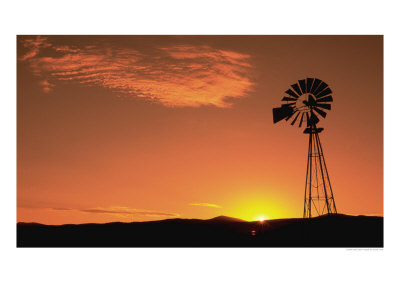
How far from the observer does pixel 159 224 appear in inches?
1001

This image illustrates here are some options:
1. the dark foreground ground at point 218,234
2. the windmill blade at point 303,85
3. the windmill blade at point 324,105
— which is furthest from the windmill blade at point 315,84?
the dark foreground ground at point 218,234

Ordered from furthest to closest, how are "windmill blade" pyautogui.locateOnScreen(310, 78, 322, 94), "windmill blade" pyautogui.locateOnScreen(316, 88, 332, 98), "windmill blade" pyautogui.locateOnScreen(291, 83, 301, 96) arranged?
"windmill blade" pyautogui.locateOnScreen(291, 83, 301, 96), "windmill blade" pyautogui.locateOnScreen(316, 88, 332, 98), "windmill blade" pyautogui.locateOnScreen(310, 78, 322, 94)

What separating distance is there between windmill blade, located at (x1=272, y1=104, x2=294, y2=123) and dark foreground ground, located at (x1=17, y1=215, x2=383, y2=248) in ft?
13.8

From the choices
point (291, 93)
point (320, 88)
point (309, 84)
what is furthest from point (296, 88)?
point (320, 88)

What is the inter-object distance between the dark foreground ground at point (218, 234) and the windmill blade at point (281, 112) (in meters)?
4.21

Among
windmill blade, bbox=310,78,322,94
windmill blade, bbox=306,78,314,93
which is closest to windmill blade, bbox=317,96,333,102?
windmill blade, bbox=310,78,322,94

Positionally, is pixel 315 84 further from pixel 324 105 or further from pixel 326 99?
pixel 324 105

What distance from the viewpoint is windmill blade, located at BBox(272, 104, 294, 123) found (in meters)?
20.0

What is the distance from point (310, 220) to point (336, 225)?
1.27m

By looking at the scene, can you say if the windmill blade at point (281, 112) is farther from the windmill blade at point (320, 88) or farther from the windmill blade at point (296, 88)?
the windmill blade at point (320, 88)

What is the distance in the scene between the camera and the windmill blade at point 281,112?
65.7 feet

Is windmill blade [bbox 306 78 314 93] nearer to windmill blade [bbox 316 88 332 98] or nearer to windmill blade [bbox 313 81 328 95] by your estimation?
windmill blade [bbox 313 81 328 95]
